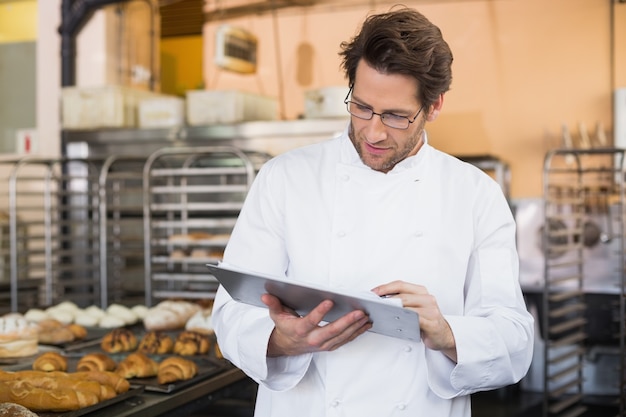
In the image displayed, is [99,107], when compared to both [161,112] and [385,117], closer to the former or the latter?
[161,112]

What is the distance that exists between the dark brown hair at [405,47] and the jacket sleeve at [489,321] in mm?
340

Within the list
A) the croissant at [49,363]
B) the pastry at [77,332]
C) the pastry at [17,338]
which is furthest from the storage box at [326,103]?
the croissant at [49,363]

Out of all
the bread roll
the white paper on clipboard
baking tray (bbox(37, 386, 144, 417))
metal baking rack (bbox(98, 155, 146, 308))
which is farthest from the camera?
metal baking rack (bbox(98, 155, 146, 308))

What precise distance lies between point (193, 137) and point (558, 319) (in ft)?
10.5

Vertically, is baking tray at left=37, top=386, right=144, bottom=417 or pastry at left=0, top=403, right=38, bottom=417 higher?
pastry at left=0, top=403, right=38, bottom=417

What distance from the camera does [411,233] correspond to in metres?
1.78

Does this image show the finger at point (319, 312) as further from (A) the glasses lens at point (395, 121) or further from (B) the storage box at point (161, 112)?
(B) the storage box at point (161, 112)

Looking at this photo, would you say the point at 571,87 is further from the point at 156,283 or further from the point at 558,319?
the point at 156,283

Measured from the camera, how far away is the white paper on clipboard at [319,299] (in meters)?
1.41

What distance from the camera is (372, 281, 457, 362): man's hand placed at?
1.55m

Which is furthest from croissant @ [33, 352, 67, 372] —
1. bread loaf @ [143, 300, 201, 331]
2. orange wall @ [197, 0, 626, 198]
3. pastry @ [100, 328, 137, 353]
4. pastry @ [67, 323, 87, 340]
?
orange wall @ [197, 0, 626, 198]

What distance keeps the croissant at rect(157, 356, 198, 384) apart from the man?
0.81 metres

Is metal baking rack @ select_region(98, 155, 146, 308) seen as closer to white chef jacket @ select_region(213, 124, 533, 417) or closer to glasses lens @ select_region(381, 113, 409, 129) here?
white chef jacket @ select_region(213, 124, 533, 417)

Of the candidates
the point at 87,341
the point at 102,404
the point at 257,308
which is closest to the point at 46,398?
the point at 102,404
